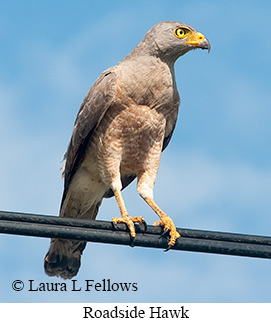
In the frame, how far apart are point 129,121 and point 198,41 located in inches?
48.4

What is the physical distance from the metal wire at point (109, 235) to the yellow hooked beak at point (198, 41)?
10.3 ft

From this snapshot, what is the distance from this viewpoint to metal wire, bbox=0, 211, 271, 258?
5062 mm

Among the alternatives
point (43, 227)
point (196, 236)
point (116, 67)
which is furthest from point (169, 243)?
point (116, 67)

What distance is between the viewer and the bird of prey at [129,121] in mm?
7934

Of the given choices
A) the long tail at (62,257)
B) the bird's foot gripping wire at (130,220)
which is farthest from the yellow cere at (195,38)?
the long tail at (62,257)

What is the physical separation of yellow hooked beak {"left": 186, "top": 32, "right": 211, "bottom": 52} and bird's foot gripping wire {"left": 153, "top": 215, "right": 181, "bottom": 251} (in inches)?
81.0

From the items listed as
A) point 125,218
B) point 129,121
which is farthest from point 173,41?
point 125,218

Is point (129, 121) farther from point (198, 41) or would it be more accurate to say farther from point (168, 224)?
point (168, 224)

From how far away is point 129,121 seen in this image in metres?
7.95

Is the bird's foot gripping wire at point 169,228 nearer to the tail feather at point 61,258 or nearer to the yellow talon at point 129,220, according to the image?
the yellow talon at point 129,220

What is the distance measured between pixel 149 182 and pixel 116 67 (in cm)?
139

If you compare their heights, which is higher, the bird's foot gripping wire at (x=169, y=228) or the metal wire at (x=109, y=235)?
the bird's foot gripping wire at (x=169, y=228)

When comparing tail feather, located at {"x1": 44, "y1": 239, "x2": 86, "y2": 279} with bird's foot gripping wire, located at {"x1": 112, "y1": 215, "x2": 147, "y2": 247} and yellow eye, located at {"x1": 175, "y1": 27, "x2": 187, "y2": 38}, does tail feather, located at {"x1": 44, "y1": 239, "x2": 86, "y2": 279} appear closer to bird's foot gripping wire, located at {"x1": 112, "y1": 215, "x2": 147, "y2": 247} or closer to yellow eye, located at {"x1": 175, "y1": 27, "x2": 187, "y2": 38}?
bird's foot gripping wire, located at {"x1": 112, "y1": 215, "x2": 147, "y2": 247}

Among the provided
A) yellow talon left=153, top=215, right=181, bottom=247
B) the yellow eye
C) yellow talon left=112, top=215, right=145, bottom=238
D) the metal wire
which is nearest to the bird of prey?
the yellow eye
